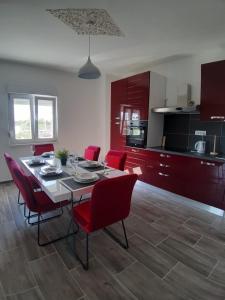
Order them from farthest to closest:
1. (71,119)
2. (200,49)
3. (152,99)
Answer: (71,119), (152,99), (200,49)

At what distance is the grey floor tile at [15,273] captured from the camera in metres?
1.49

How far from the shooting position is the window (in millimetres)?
3896

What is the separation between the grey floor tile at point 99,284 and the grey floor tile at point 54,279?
66 mm

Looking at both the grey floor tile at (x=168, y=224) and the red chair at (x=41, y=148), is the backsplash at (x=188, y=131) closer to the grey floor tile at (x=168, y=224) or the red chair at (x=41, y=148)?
the grey floor tile at (x=168, y=224)

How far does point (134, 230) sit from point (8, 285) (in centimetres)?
139

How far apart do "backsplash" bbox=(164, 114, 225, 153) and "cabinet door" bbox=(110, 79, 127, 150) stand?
0.97 metres

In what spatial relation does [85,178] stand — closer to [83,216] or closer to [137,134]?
→ [83,216]

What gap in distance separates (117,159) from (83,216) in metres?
1.14

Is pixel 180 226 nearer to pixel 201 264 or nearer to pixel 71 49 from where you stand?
pixel 201 264

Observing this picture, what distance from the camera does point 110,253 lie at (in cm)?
188

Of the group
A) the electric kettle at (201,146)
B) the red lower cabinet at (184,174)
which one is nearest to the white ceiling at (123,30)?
the electric kettle at (201,146)

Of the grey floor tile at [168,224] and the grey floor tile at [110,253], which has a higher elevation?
the grey floor tile at [168,224]

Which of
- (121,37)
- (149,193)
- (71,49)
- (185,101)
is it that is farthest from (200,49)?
(149,193)

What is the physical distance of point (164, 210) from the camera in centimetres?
281
